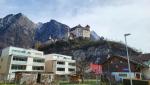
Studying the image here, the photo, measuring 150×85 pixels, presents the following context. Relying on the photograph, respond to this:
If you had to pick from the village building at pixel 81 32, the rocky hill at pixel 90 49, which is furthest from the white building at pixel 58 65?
the village building at pixel 81 32

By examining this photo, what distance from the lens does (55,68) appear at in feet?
303

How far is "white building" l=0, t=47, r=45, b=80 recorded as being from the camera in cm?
7469

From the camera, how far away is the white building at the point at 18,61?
7469cm

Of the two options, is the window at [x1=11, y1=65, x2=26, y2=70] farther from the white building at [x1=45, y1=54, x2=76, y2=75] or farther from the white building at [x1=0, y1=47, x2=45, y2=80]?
the white building at [x1=45, y1=54, x2=76, y2=75]

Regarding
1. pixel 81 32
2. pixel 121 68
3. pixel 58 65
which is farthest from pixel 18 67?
pixel 81 32

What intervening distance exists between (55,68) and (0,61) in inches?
949

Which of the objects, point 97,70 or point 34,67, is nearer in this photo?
point 97,70

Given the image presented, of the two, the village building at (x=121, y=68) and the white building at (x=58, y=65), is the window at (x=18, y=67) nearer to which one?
the white building at (x=58, y=65)

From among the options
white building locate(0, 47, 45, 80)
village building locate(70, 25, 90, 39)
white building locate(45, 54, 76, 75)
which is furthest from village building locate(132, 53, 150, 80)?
village building locate(70, 25, 90, 39)

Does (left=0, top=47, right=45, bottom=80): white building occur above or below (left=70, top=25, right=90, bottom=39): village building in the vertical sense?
below

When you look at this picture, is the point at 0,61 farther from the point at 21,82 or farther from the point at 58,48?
the point at 58,48

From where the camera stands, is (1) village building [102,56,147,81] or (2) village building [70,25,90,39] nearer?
(1) village building [102,56,147,81]

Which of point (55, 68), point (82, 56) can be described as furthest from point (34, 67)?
point (82, 56)

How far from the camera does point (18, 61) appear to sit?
253 ft
